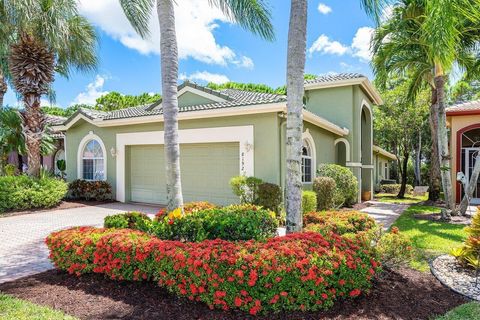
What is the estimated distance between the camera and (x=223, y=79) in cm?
3184

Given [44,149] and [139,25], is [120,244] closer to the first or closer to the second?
[139,25]

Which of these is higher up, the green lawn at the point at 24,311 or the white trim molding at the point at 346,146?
the white trim molding at the point at 346,146

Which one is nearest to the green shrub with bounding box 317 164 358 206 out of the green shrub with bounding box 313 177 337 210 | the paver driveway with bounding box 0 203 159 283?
the green shrub with bounding box 313 177 337 210

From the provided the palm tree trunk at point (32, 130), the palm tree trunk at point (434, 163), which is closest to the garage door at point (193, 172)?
Answer: the palm tree trunk at point (32, 130)

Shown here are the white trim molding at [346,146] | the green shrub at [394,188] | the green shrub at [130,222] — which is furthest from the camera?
the green shrub at [394,188]

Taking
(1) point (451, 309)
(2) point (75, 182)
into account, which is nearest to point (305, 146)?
(1) point (451, 309)

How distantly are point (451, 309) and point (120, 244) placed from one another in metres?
5.10

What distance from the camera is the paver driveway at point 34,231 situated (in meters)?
6.30

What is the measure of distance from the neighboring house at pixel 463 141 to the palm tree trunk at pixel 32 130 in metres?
20.4

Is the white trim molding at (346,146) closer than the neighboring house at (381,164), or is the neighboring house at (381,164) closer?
the white trim molding at (346,146)

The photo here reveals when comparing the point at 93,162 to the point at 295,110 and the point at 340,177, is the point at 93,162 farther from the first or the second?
the point at 295,110

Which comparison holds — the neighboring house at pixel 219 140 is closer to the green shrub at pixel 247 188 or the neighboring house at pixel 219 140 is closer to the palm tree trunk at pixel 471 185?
the green shrub at pixel 247 188

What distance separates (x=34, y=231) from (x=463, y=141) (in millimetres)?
20053

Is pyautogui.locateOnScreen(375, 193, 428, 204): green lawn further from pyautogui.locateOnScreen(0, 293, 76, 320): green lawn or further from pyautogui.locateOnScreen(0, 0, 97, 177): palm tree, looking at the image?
pyautogui.locateOnScreen(0, 0, 97, 177): palm tree
